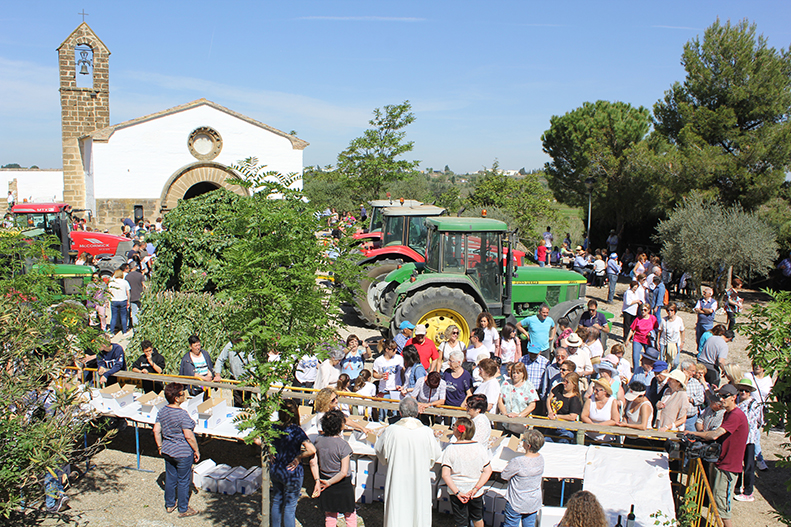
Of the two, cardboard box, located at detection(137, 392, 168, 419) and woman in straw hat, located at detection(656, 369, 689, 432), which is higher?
woman in straw hat, located at detection(656, 369, 689, 432)

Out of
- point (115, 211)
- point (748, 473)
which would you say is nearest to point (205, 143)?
point (115, 211)

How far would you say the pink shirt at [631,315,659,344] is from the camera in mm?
8719

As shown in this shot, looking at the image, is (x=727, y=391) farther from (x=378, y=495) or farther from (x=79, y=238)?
(x=79, y=238)

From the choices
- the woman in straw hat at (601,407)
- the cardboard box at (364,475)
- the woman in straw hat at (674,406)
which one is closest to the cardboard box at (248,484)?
the cardboard box at (364,475)

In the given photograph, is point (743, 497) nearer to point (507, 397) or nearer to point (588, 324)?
point (507, 397)

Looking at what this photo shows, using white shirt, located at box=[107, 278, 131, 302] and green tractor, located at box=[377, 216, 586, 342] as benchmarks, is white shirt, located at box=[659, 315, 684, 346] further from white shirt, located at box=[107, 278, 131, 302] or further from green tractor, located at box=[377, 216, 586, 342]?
white shirt, located at box=[107, 278, 131, 302]

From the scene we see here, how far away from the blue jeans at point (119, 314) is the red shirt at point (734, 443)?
9576 millimetres

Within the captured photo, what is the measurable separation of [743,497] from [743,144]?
12.7 meters

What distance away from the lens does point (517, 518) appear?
4.44 metres

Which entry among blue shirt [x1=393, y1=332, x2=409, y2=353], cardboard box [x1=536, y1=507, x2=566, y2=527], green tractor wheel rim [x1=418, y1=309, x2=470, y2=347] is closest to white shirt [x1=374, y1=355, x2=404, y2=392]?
blue shirt [x1=393, y1=332, x2=409, y2=353]

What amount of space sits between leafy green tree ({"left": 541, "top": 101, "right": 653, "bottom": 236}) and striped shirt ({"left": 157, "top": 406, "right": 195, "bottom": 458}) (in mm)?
15379

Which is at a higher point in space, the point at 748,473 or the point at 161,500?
the point at 748,473

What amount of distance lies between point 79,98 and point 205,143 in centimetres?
632

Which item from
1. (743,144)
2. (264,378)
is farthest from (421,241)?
(743,144)
